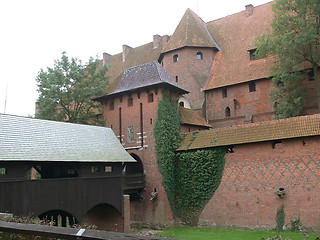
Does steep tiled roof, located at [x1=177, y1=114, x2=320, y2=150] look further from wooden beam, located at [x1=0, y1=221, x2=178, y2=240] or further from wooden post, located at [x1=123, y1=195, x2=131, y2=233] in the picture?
wooden beam, located at [x1=0, y1=221, x2=178, y2=240]

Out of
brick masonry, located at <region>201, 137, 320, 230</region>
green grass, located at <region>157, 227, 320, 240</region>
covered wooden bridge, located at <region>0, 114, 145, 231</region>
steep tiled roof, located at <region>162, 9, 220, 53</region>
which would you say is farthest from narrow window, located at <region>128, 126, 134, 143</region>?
steep tiled roof, located at <region>162, 9, 220, 53</region>

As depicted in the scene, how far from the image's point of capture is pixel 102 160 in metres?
17.8

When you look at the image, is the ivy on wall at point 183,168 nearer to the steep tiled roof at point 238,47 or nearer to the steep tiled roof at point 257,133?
the steep tiled roof at point 257,133

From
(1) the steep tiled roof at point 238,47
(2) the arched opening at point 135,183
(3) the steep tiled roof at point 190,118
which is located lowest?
(2) the arched opening at point 135,183

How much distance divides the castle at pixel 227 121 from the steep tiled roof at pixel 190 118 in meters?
0.11

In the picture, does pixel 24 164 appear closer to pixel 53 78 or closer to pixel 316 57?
pixel 53 78

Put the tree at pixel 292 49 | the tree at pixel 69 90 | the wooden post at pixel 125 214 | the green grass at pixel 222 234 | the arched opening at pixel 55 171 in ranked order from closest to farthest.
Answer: the green grass at pixel 222 234 < the arched opening at pixel 55 171 < the wooden post at pixel 125 214 < the tree at pixel 292 49 < the tree at pixel 69 90

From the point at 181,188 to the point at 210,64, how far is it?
12352 mm

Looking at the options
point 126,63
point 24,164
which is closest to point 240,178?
point 24,164

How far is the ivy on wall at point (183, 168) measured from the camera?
62.9 ft

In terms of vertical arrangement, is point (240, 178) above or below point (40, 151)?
below

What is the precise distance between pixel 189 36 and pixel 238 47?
13.8 ft

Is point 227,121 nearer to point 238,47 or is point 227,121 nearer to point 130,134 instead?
point 238,47

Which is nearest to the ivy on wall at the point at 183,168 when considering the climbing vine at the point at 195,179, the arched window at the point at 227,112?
the climbing vine at the point at 195,179
